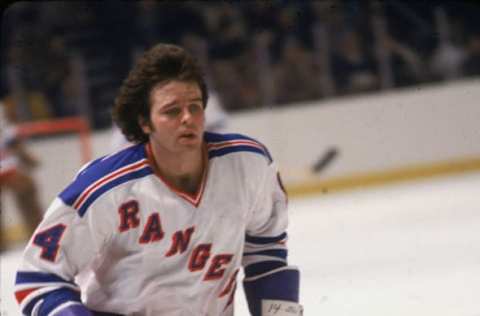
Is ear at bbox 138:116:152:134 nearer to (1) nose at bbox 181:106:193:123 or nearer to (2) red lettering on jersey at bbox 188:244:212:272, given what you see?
(1) nose at bbox 181:106:193:123

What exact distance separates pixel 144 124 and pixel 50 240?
1.20 ft

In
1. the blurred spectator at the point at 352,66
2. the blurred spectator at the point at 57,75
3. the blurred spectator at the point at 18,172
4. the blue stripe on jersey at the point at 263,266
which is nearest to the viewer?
the blue stripe on jersey at the point at 263,266

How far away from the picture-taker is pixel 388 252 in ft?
13.8

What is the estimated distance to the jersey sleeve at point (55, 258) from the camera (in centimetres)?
194

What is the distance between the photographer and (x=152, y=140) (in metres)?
2.10

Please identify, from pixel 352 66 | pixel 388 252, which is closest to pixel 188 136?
pixel 388 252

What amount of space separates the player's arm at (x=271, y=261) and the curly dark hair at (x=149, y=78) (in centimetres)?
33

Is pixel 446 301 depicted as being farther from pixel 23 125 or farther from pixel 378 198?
pixel 23 125

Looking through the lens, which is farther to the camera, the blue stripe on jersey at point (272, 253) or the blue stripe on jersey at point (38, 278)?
the blue stripe on jersey at point (272, 253)

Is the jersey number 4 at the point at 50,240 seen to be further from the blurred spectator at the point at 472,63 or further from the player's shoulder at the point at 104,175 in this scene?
the blurred spectator at the point at 472,63

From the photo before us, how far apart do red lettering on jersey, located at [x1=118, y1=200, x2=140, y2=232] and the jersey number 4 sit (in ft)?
0.44

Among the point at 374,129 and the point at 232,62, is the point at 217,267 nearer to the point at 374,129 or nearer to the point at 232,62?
the point at 232,62

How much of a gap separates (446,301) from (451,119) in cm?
456

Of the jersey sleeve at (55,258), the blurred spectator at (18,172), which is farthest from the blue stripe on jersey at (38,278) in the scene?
the blurred spectator at (18,172)
